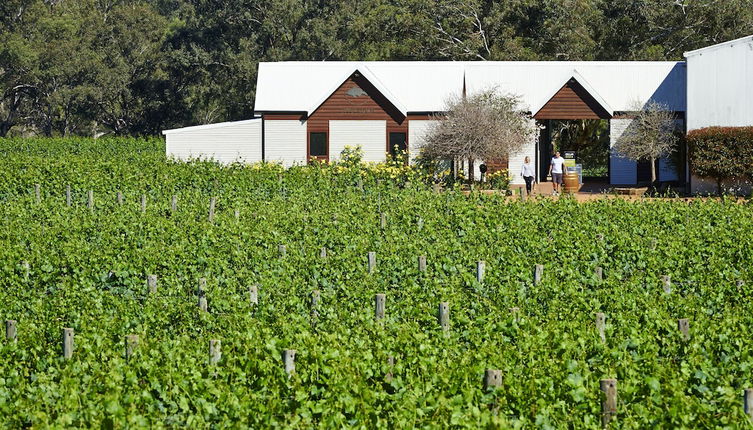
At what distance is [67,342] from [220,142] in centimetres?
2986

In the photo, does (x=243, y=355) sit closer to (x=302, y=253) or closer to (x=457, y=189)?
(x=302, y=253)

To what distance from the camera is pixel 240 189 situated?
2897 centimetres

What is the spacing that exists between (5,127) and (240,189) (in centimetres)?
4291

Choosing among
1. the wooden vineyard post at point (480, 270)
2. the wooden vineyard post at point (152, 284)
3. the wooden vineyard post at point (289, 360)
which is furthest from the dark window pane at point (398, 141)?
the wooden vineyard post at point (289, 360)

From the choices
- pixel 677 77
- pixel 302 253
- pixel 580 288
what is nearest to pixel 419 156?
pixel 677 77

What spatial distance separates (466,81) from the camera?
41969 millimetres

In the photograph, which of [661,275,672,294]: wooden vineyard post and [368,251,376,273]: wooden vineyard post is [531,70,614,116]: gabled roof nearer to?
[368,251,376,273]: wooden vineyard post

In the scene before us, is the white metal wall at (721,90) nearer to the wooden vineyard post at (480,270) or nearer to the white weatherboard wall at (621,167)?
the white weatherboard wall at (621,167)

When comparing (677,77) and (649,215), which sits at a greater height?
(677,77)

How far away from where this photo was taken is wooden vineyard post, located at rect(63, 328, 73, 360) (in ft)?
39.0

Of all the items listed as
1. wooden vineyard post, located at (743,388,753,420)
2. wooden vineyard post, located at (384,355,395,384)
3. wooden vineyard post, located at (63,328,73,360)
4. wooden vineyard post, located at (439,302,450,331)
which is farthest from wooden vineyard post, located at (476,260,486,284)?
wooden vineyard post, located at (743,388,753,420)

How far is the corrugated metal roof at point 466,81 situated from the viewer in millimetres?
41125

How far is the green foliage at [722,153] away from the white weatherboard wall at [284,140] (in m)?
13.5

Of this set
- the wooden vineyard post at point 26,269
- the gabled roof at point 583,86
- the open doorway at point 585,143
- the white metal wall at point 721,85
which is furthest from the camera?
the open doorway at point 585,143
